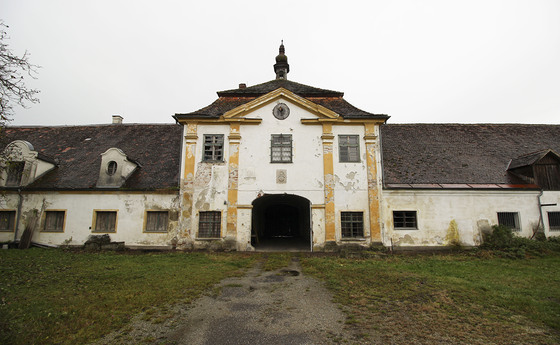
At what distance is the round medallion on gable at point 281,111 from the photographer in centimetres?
1517

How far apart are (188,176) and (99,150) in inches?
299

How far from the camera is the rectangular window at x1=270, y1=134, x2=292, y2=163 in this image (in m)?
14.8

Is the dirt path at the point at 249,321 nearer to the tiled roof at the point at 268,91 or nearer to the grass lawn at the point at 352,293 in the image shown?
the grass lawn at the point at 352,293

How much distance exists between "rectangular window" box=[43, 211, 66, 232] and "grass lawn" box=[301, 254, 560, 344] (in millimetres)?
12526

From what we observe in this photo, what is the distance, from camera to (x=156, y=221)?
14539 millimetres

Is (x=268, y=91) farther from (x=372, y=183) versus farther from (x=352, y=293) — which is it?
(x=352, y=293)

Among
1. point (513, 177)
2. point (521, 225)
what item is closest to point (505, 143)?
point (513, 177)

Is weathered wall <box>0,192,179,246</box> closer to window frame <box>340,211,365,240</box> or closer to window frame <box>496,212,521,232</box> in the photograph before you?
window frame <box>340,211,365,240</box>

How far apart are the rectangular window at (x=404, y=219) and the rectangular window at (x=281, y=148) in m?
5.99

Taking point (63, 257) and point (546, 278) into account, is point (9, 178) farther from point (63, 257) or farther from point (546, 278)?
point (546, 278)

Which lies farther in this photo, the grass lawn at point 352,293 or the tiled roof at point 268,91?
the tiled roof at point 268,91

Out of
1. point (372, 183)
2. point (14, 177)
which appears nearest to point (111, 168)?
point (14, 177)

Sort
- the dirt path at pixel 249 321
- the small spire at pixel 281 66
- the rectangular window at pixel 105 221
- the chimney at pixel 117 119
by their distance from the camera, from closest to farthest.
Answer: the dirt path at pixel 249 321, the rectangular window at pixel 105 221, the small spire at pixel 281 66, the chimney at pixel 117 119

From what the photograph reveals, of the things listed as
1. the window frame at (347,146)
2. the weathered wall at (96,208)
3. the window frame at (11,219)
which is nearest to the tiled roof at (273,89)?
→ the window frame at (347,146)
